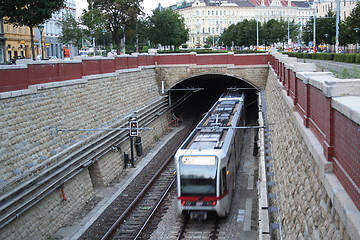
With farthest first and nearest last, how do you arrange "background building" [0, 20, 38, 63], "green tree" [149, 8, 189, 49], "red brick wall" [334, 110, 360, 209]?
"green tree" [149, 8, 189, 49] < "background building" [0, 20, 38, 63] < "red brick wall" [334, 110, 360, 209]

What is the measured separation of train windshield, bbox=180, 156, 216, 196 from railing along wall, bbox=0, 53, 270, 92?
6.72 meters

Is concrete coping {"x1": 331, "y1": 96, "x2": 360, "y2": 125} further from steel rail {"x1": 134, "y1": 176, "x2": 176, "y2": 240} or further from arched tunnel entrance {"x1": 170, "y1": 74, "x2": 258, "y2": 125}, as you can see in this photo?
arched tunnel entrance {"x1": 170, "y1": 74, "x2": 258, "y2": 125}

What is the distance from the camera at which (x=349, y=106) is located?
17.7 ft

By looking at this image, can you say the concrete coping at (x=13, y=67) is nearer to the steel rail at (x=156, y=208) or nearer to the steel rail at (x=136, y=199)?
the steel rail at (x=136, y=199)

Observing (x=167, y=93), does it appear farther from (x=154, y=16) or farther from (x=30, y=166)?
(x=154, y=16)

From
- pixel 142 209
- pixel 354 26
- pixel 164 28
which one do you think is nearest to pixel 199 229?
pixel 142 209

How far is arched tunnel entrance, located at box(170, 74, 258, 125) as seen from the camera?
139 feet

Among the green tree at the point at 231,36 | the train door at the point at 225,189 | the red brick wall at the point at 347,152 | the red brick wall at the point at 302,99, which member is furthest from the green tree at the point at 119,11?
the red brick wall at the point at 347,152

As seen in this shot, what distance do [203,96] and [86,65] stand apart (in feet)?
84.7

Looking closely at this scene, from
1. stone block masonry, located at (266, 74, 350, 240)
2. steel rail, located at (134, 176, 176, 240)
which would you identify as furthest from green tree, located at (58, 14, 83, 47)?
stone block masonry, located at (266, 74, 350, 240)

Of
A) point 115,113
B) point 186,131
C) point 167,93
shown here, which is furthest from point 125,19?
point 115,113

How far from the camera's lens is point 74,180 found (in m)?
19.6

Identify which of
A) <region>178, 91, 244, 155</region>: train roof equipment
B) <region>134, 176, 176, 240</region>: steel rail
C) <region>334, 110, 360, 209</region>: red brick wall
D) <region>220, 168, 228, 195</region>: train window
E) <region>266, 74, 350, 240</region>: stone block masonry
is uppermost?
<region>334, 110, 360, 209</region>: red brick wall

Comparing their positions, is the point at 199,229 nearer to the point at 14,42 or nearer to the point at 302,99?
the point at 302,99
